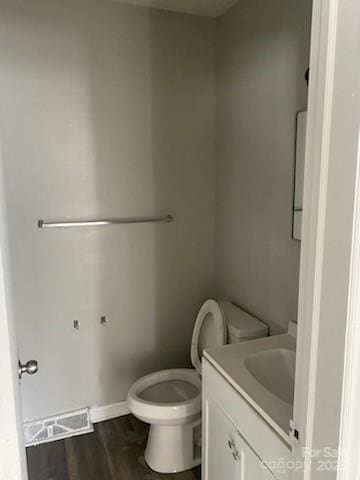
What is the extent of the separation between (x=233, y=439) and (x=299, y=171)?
1103 millimetres

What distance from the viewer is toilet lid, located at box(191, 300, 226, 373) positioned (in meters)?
1.93

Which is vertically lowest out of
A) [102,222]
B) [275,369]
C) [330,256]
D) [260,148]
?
[275,369]

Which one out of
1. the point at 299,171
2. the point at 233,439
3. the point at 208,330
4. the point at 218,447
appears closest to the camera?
the point at 233,439

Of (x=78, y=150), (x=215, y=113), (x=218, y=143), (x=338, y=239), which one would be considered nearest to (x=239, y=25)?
(x=215, y=113)

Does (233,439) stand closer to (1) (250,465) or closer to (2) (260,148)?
(1) (250,465)

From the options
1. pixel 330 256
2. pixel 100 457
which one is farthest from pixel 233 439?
pixel 100 457

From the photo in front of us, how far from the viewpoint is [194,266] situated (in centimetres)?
243

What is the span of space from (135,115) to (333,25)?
1.61 meters

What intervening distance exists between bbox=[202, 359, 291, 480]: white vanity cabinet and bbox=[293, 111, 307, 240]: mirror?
2.37 feet

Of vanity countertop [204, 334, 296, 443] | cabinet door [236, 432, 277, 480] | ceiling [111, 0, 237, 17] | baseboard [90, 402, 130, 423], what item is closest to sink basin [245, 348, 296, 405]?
vanity countertop [204, 334, 296, 443]

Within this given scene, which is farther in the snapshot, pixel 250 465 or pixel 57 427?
pixel 57 427

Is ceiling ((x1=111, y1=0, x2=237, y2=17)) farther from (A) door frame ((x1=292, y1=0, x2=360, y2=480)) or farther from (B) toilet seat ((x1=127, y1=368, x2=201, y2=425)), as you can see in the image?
(B) toilet seat ((x1=127, y1=368, x2=201, y2=425))

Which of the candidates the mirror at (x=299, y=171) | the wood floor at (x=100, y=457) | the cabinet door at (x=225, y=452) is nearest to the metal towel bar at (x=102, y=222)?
the mirror at (x=299, y=171)

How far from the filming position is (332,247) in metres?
0.73
